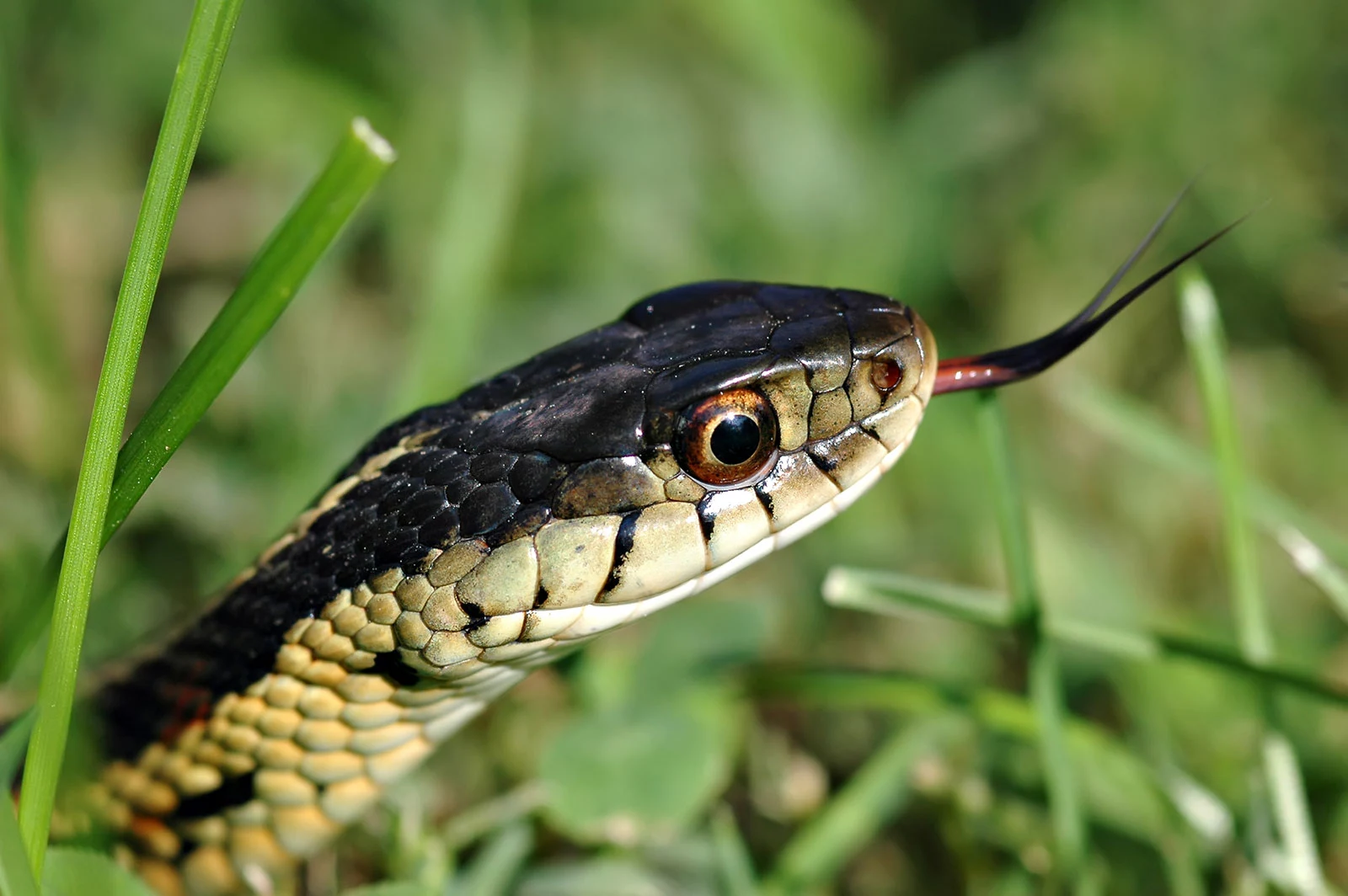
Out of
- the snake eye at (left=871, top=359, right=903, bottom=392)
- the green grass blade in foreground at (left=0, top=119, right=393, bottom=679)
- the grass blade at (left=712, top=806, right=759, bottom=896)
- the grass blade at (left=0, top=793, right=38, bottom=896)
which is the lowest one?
the grass blade at (left=712, top=806, right=759, bottom=896)

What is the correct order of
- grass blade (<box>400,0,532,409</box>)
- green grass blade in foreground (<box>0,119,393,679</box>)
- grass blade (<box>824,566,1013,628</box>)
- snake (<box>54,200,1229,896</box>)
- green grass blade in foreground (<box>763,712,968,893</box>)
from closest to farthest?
green grass blade in foreground (<box>0,119,393,679</box>)
snake (<box>54,200,1229,896</box>)
grass blade (<box>824,566,1013,628</box>)
green grass blade in foreground (<box>763,712,968,893</box>)
grass blade (<box>400,0,532,409</box>)

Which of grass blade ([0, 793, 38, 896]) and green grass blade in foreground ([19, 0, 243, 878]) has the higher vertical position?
green grass blade in foreground ([19, 0, 243, 878])

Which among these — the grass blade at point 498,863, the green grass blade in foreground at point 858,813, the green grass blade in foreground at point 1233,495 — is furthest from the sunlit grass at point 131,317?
the green grass blade in foreground at point 1233,495

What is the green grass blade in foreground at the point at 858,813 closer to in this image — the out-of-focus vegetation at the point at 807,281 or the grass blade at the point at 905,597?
the out-of-focus vegetation at the point at 807,281

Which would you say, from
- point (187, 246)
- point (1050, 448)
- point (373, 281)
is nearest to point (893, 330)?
point (1050, 448)

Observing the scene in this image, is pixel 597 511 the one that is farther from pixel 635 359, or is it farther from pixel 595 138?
pixel 595 138

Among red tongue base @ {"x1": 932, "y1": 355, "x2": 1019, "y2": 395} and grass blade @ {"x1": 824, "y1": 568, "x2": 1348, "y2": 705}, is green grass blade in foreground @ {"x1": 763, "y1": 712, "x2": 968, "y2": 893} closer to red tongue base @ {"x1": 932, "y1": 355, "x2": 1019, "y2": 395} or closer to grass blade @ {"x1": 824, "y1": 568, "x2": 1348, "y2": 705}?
grass blade @ {"x1": 824, "y1": 568, "x2": 1348, "y2": 705}

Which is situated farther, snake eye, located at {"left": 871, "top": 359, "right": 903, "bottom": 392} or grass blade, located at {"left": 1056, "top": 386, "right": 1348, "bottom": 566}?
grass blade, located at {"left": 1056, "top": 386, "right": 1348, "bottom": 566}

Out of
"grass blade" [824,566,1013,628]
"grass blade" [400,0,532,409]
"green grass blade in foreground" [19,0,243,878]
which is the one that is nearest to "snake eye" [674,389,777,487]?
"grass blade" [824,566,1013,628]
